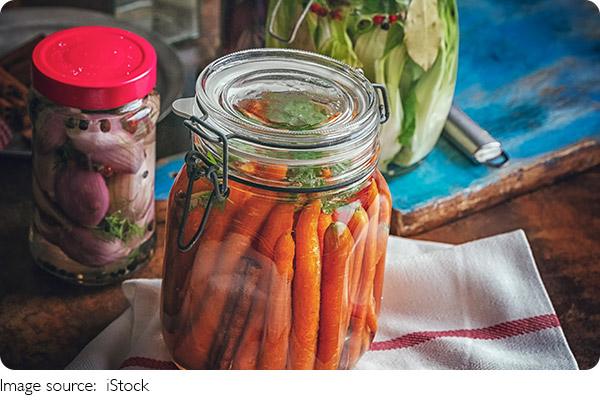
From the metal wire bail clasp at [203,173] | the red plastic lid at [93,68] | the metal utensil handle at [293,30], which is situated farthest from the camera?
the metal utensil handle at [293,30]

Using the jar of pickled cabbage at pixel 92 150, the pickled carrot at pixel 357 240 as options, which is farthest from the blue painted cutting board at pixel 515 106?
the pickled carrot at pixel 357 240

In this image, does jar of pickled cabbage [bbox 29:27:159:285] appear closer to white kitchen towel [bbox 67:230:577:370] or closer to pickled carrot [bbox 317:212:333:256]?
white kitchen towel [bbox 67:230:577:370]

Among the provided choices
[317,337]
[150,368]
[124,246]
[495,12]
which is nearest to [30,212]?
[124,246]

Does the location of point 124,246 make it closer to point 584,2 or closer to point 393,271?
point 393,271

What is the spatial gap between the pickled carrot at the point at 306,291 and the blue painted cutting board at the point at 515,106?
277 millimetres

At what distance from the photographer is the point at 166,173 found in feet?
2.81

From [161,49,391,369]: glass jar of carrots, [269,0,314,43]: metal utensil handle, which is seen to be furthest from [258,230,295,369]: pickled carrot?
[269,0,314,43]: metal utensil handle

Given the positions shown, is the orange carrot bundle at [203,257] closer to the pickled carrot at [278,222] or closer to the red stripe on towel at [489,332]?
the pickled carrot at [278,222]

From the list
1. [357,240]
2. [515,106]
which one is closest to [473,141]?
[515,106]

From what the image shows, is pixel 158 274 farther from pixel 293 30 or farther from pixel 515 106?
pixel 515 106

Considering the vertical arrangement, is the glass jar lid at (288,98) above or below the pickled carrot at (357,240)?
above

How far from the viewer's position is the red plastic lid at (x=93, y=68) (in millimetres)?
605

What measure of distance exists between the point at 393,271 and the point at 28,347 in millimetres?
337

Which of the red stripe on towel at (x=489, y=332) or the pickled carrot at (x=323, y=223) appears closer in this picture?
the pickled carrot at (x=323, y=223)
